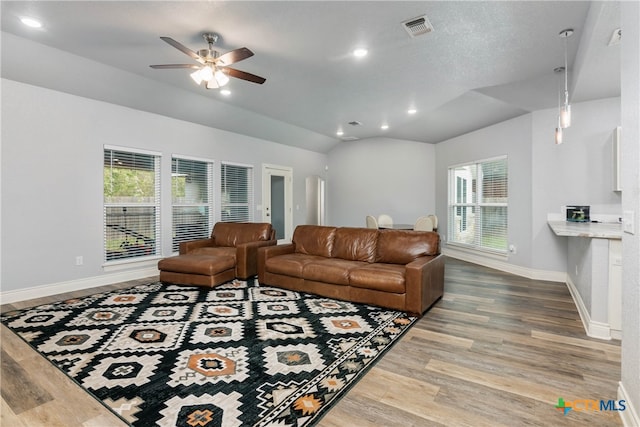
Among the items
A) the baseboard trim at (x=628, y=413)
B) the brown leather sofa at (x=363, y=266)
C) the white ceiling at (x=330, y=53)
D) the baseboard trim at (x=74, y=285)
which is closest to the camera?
the baseboard trim at (x=628, y=413)

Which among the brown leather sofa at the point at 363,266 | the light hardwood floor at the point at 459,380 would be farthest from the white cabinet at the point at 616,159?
the brown leather sofa at the point at 363,266

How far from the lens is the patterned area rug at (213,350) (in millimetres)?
1911

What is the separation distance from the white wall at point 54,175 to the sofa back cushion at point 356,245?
3.48 meters

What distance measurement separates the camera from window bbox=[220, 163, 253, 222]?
265 inches

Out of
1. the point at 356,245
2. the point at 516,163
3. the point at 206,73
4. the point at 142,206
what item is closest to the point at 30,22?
the point at 206,73

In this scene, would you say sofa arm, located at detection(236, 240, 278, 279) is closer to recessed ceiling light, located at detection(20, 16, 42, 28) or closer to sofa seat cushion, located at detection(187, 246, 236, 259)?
sofa seat cushion, located at detection(187, 246, 236, 259)

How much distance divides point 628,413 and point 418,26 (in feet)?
10.4

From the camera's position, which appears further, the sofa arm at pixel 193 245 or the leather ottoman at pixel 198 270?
the sofa arm at pixel 193 245

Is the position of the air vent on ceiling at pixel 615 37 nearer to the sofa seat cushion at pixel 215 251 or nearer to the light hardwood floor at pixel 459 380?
the light hardwood floor at pixel 459 380

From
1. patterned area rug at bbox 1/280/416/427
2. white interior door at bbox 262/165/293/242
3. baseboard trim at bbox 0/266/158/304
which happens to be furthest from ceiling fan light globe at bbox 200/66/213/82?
white interior door at bbox 262/165/293/242

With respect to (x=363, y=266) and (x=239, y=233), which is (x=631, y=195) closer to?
(x=363, y=266)

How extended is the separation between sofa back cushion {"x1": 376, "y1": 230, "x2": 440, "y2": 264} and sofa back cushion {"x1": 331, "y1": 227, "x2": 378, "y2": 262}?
0.11 m

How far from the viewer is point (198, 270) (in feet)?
14.6

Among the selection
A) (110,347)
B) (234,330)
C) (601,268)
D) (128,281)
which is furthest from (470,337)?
(128,281)
